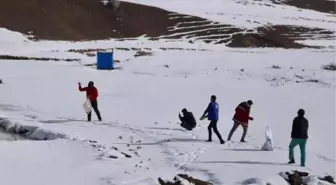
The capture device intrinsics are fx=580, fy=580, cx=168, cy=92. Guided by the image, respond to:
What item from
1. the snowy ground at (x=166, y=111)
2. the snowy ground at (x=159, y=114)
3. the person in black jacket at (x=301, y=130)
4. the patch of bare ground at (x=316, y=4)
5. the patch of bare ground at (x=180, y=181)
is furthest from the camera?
the patch of bare ground at (x=316, y=4)

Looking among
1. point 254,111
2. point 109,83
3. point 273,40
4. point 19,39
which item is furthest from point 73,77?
point 273,40

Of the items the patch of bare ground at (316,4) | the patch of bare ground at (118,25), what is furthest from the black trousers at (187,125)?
the patch of bare ground at (316,4)

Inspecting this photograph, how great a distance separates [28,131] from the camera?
51.6ft

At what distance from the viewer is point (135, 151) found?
13.8 meters

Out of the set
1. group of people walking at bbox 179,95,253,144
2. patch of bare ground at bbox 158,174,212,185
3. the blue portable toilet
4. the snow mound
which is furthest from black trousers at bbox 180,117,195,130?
the blue portable toilet

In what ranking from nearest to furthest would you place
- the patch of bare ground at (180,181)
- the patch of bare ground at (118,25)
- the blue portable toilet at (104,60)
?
1. the patch of bare ground at (180,181)
2. the blue portable toilet at (104,60)
3. the patch of bare ground at (118,25)

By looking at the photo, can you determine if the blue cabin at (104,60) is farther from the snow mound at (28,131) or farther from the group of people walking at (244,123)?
the snow mound at (28,131)

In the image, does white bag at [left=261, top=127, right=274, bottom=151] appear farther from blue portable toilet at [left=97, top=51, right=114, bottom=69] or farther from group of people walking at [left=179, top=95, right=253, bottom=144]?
blue portable toilet at [left=97, top=51, right=114, bottom=69]

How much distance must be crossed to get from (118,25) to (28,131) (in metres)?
50.0

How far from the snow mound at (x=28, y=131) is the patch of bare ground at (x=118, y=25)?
1425 inches

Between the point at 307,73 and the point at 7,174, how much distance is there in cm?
2509

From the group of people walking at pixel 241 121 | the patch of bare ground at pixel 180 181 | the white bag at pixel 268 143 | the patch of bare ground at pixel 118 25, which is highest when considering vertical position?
the patch of bare ground at pixel 118 25

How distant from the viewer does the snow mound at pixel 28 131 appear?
1501cm

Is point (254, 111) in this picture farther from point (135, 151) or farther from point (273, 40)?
point (273, 40)
